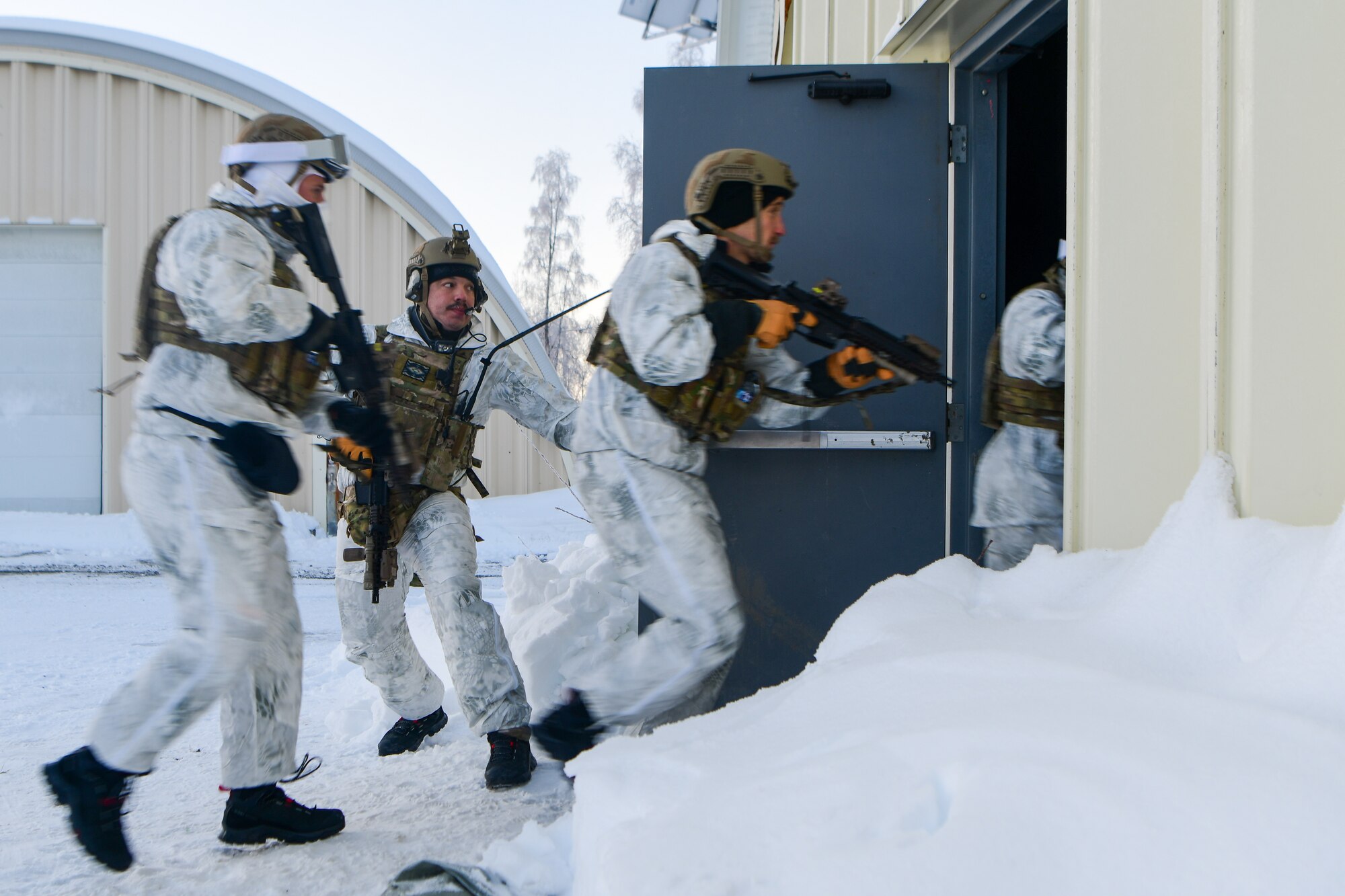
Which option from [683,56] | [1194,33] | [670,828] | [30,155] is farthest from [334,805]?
[683,56]

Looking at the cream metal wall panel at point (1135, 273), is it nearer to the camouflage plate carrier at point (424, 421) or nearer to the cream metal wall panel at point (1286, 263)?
the cream metal wall panel at point (1286, 263)

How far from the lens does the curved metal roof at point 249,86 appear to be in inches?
405

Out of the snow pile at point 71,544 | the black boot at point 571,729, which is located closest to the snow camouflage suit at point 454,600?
the black boot at point 571,729

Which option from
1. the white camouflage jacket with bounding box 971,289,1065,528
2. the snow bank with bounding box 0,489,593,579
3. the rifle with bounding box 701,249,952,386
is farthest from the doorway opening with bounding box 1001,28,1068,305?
the snow bank with bounding box 0,489,593,579

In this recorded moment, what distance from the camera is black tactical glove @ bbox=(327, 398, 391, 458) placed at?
2.65 m

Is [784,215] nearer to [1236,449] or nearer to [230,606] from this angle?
[1236,449]

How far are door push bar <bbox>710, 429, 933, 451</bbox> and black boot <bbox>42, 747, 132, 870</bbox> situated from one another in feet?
6.78

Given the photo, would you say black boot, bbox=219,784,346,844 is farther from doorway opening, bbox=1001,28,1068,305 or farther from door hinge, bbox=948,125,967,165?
doorway opening, bbox=1001,28,1068,305

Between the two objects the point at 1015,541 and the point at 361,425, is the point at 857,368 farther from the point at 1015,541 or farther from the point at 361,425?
the point at 361,425

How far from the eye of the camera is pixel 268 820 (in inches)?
95.5

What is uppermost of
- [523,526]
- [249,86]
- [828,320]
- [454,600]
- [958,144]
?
[249,86]

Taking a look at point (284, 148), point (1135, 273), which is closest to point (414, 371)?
point (284, 148)

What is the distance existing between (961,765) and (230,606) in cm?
174

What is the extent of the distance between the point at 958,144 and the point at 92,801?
3255 millimetres
